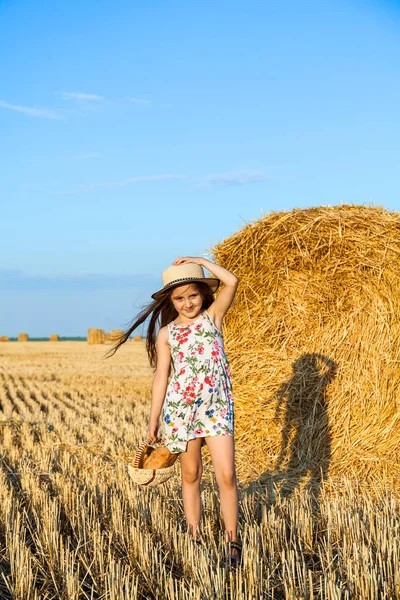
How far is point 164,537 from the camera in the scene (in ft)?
12.9

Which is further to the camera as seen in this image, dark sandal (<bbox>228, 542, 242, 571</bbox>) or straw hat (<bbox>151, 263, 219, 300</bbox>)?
straw hat (<bbox>151, 263, 219, 300</bbox>)

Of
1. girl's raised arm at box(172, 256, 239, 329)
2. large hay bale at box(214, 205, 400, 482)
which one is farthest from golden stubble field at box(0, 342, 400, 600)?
girl's raised arm at box(172, 256, 239, 329)

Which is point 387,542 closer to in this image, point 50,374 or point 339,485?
point 339,485

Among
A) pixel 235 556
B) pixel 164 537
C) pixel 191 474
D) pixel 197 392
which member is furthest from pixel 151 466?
pixel 235 556

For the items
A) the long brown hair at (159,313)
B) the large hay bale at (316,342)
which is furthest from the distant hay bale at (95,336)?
the long brown hair at (159,313)

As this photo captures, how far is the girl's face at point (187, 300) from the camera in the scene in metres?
3.96

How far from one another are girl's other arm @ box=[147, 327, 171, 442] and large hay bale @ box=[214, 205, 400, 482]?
6.96 ft

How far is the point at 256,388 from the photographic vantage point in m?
6.28

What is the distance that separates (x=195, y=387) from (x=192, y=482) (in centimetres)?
54

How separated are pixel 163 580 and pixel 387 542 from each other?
1200 mm

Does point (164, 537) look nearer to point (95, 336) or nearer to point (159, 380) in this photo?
point (159, 380)

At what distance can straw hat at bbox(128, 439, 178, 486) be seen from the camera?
12.8 ft

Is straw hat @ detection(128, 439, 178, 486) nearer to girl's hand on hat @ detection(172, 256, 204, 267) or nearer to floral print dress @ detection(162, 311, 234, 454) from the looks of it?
floral print dress @ detection(162, 311, 234, 454)

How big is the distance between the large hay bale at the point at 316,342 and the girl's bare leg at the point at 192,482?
1.97 m
